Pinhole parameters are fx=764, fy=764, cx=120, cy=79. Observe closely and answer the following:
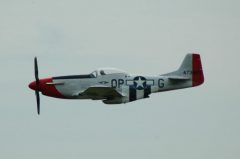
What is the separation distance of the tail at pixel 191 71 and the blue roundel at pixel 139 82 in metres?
1.66

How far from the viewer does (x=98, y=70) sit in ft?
A: 115

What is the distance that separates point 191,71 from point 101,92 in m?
5.22

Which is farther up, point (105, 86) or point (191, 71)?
point (191, 71)

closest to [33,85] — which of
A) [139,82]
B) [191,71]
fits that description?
[139,82]

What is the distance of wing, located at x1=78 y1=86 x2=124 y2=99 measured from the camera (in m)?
33.9

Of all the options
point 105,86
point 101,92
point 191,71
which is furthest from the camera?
point 191,71

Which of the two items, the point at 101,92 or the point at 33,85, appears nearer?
the point at 101,92

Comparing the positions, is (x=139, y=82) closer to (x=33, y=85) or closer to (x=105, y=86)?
(x=105, y=86)

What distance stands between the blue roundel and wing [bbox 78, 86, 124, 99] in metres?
1.15

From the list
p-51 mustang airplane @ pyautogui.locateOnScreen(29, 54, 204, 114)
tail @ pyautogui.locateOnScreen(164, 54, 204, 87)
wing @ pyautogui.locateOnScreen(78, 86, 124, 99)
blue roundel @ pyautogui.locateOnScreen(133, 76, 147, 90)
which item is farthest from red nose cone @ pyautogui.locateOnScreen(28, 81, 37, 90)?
tail @ pyautogui.locateOnScreen(164, 54, 204, 87)

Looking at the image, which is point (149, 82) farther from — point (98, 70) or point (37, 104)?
point (37, 104)

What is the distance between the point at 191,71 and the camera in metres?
37.0

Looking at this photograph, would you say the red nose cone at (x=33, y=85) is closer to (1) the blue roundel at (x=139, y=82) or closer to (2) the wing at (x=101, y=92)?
(2) the wing at (x=101, y=92)

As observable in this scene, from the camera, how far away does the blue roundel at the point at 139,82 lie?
1396 inches
